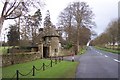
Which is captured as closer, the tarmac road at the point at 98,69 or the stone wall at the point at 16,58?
the tarmac road at the point at 98,69

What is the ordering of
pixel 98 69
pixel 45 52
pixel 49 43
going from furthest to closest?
pixel 49 43 < pixel 45 52 < pixel 98 69

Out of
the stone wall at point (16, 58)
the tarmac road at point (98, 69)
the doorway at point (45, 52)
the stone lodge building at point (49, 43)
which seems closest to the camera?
the tarmac road at point (98, 69)

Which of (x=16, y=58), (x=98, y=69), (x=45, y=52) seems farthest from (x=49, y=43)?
(x=98, y=69)

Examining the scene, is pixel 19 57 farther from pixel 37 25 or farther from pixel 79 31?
pixel 37 25

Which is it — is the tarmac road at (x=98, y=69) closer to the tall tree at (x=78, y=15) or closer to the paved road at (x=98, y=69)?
the paved road at (x=98, y=69)

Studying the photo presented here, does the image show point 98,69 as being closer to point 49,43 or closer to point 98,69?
point 98,69

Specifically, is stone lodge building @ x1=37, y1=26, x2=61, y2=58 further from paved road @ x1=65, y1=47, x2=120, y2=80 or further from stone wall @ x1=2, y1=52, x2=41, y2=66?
paved road @ x1=65, y1=47, x2=120, y2=80

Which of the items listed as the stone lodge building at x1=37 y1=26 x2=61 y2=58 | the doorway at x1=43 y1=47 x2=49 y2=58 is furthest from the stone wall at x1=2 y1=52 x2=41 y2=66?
the stone lodge building at x1=37 y1=26 x2=61 y2=58

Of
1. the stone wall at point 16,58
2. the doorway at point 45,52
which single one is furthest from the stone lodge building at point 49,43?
the stone wall at point 16,58

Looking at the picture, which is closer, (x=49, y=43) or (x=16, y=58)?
(x=16, y=58)

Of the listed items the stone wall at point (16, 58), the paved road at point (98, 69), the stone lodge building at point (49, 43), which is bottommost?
the paved road at point (98, 69)

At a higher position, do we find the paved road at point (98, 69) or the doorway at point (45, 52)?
the doorway at point (45, 52)

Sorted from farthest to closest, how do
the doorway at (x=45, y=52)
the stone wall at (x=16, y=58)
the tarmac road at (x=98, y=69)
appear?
the doorway at (x=45, y=52)
the stone wall at (x=16, y=58)
the tarmac road at (x=98, y=69)

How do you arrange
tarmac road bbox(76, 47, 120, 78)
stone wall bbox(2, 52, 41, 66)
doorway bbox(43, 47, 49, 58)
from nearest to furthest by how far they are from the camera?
tarmac road bbox(76, 47, 120, 78) < stone wall bbox(2, 52, 41, 66) < doorway bbox(43, 47, 49, 58)
